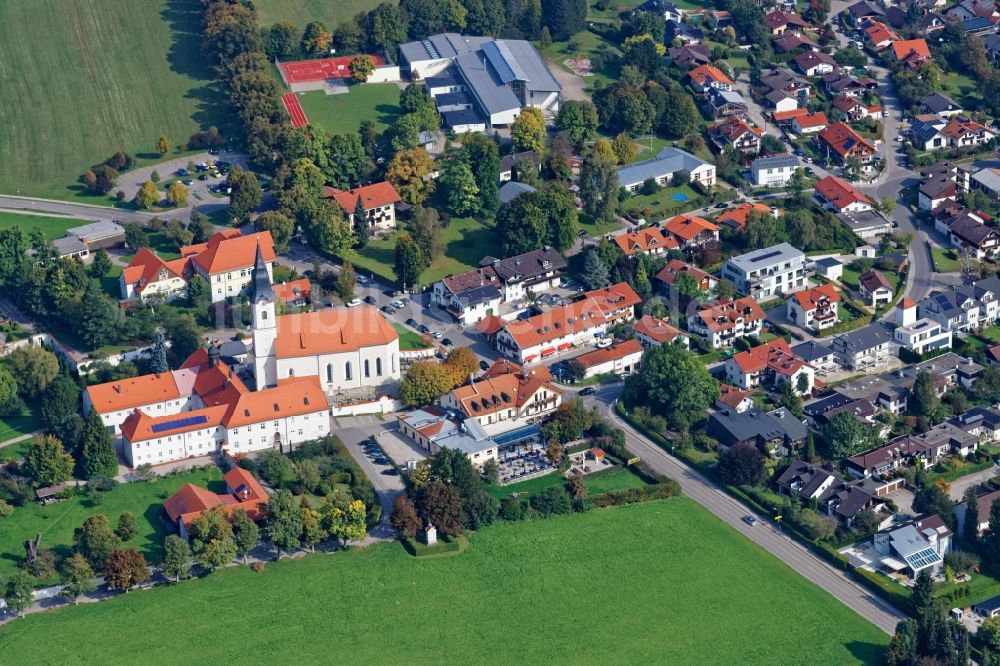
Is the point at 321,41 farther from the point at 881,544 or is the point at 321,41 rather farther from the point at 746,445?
the point at 881,544

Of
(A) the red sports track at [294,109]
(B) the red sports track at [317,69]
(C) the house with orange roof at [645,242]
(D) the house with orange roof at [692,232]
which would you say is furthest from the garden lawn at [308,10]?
(D) the house with orange roof at [692,232]

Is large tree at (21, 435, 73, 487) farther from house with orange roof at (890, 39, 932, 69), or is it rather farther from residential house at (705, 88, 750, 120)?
house with orange roof at (890, 39, 932, 69)

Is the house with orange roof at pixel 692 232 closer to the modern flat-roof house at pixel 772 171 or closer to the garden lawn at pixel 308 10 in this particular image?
the modern flat-roof house at pixel 772 171

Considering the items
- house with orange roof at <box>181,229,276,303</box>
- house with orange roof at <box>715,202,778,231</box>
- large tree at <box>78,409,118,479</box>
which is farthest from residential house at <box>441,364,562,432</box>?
house with orange roof at <box>715,202,778,231</box>

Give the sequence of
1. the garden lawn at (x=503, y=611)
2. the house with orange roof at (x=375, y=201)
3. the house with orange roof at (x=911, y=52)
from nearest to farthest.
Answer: the garden lawn at (x=503, y=611)
the house with orange roof at (x=375, y=201)
the house with orange roof at (x=911, y=52)

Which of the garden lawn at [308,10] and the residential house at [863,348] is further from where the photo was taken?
the garden lawn at [308,10]

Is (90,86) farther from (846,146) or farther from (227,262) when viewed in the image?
(846,146)

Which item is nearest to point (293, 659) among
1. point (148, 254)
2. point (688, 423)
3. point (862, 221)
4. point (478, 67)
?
point (688, 423)

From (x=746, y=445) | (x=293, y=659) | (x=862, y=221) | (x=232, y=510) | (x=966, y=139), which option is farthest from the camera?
(x=966, y=139)
